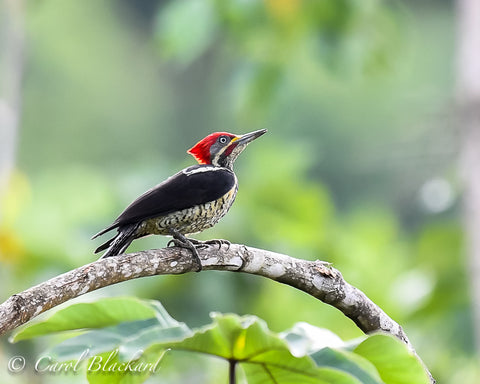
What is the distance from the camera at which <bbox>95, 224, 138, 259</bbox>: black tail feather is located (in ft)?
11.2

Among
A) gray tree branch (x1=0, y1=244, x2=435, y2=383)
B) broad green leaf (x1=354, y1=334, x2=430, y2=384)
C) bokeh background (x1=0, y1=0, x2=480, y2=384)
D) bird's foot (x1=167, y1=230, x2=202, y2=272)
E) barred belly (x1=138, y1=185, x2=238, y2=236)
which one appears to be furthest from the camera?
bokeh background (x1=0, y1=0, x2=480, y2=384)

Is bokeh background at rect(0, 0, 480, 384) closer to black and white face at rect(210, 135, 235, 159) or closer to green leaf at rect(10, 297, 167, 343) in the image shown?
black and white face at rect(210, 135, 235, 159)

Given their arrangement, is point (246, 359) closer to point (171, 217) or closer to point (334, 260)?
point (171, 217)

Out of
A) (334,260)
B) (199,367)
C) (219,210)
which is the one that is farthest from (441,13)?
(219,210)

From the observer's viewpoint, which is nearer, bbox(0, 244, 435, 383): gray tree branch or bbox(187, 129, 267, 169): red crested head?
bbox(0, 244, 435, 383): gray tree branch

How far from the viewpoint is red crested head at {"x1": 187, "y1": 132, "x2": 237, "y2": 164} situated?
4.04 meters

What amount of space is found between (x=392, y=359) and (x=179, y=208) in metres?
1.31

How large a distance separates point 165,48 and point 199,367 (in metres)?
2.79

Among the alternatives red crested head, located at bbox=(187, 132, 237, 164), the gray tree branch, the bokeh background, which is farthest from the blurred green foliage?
the bokeh background

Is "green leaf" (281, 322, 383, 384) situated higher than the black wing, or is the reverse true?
the black wing

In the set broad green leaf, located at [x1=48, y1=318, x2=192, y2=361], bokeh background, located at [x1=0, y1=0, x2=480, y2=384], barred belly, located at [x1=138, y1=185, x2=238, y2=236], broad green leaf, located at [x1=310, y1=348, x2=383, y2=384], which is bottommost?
broad green leaf, located at [x1=48, y1=318, x2=192, y2=361]

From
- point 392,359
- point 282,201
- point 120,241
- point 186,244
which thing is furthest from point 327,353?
point 282,201

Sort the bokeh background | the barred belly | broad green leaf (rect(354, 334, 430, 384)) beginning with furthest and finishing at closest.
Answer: the bokeh background
the barred belly
broad green leaf (rect(354, 334, 430, 384))

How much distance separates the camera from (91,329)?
9.02 ft
